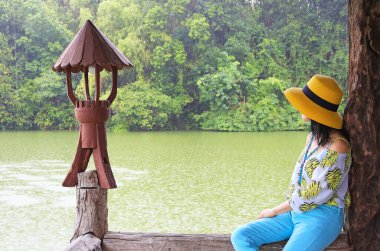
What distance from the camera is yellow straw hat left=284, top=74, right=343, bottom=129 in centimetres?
165

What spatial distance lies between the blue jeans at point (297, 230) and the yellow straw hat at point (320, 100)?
0.25 meters

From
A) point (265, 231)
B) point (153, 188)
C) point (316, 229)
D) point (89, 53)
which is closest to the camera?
point (316, 229)

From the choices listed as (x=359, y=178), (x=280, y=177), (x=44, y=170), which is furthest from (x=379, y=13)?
(x=44, y=170)

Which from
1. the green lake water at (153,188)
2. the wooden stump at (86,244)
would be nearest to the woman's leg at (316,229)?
the wooden stump at (86,244)

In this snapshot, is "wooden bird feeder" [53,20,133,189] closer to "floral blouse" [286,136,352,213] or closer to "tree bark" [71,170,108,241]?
"tree bark" [71,170,108,241]

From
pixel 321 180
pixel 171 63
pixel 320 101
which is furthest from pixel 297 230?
pixel 171 63

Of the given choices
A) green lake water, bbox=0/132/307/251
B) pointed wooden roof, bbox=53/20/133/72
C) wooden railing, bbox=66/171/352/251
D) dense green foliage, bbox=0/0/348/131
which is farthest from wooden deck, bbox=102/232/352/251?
dense green foliage, bbox=0/0/348/131

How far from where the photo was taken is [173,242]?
178 cm

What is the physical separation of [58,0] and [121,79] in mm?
3860

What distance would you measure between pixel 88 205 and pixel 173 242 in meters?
0.29

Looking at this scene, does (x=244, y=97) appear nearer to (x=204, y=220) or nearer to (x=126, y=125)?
(x=126, y=125)

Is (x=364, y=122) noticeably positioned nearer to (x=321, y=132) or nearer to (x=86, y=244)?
(x=321, y=132)

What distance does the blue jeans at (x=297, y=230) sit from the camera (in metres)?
1.58

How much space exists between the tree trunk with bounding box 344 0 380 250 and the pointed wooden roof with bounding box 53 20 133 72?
73 centimetres
